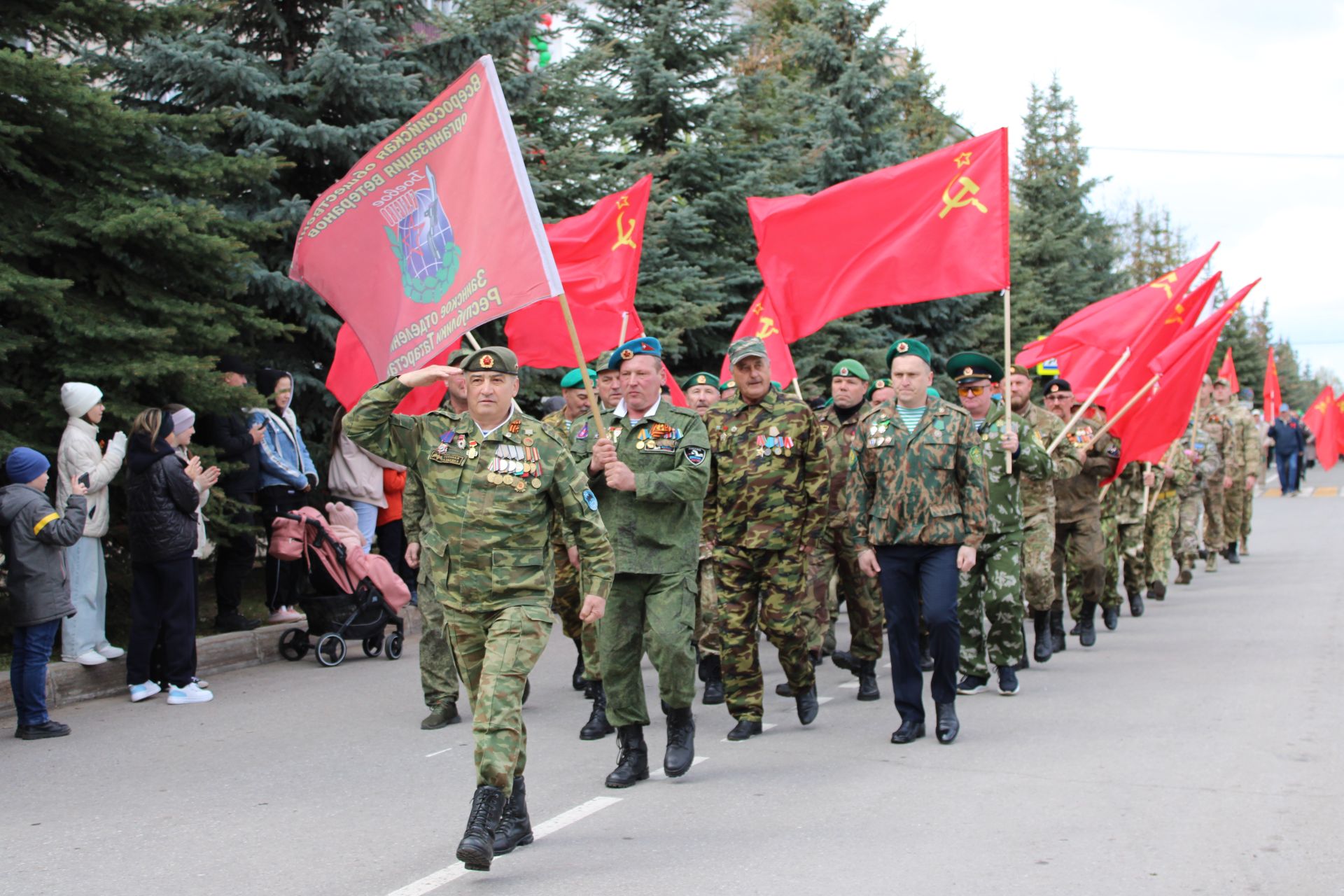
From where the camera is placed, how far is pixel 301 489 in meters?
11.4

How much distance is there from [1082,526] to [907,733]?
13.9 feet

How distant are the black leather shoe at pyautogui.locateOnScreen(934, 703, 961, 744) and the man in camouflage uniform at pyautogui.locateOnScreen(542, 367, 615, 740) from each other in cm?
177

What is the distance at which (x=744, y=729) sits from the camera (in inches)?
291

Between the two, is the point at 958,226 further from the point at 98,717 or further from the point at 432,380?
the point at 98,717

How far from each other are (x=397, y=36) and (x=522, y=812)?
11.2 meters

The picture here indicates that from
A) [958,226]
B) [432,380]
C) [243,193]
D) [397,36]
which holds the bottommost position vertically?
[432,380]

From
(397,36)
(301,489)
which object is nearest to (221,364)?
(301,489)

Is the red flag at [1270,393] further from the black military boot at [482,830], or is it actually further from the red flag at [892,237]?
the black military boot at [482,830]

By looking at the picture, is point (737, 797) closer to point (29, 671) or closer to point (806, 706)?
point (806, 706)

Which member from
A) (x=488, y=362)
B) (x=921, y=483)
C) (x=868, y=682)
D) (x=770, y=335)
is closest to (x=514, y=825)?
(x=488, y=362)

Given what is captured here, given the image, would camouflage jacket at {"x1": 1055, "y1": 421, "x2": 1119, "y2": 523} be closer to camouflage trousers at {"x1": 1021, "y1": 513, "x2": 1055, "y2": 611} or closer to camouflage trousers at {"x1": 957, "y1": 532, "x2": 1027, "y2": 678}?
camouflage trousers at {"x1": 1021, "y1": 513, "x2": 1055, "y2": 611}

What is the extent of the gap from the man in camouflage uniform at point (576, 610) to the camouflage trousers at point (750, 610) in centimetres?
71

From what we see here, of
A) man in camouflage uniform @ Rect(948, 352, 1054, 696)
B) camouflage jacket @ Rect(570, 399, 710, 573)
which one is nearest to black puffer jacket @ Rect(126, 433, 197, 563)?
camouflage jacket @ Rect(570, 399, 710, 573)

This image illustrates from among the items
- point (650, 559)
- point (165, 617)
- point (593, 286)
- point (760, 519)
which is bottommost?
point (165, 617)
